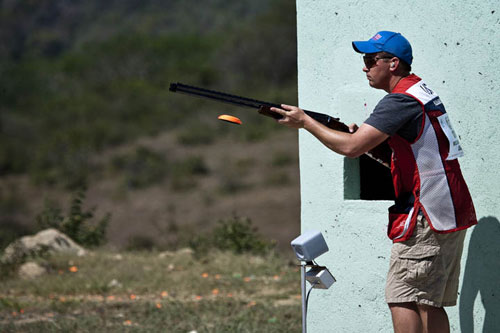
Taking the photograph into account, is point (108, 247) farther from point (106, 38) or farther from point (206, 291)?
point (106, 38)

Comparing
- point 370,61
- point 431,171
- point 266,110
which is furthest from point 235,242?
point 431,171

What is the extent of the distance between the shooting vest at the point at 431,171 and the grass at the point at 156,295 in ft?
7.85

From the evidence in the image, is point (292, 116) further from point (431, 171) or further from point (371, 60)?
point (431, 171)

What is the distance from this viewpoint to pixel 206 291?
7309 millimetres

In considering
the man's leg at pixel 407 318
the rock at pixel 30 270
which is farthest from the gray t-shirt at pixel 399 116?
the rock at pixel 30 270

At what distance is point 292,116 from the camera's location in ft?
11.8

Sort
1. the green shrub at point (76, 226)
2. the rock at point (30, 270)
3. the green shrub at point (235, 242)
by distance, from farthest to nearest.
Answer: the green shrub at point (76, 226)
the green shrub at point (235, 242)
the rock at point (30, 270)

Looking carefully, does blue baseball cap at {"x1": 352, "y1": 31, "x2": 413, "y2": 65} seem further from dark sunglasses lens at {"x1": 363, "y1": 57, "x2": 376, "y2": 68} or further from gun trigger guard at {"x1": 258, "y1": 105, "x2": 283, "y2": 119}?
gun trigger guard at {"x1": 258, "y1": 105, "x2": 283, "y2": 119}

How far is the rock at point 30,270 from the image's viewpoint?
26.2 feet

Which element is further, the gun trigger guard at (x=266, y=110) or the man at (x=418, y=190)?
the gun trigger guard at (x=266, y=110)

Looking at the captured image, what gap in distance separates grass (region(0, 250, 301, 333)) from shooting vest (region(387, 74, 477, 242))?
2.39 meters

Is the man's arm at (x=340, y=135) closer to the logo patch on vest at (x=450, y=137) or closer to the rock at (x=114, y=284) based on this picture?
the logo patch on vest at (x=450, y=137)

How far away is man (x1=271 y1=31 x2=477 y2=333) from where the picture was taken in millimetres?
3373

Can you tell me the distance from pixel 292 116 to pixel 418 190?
660 millimetres
